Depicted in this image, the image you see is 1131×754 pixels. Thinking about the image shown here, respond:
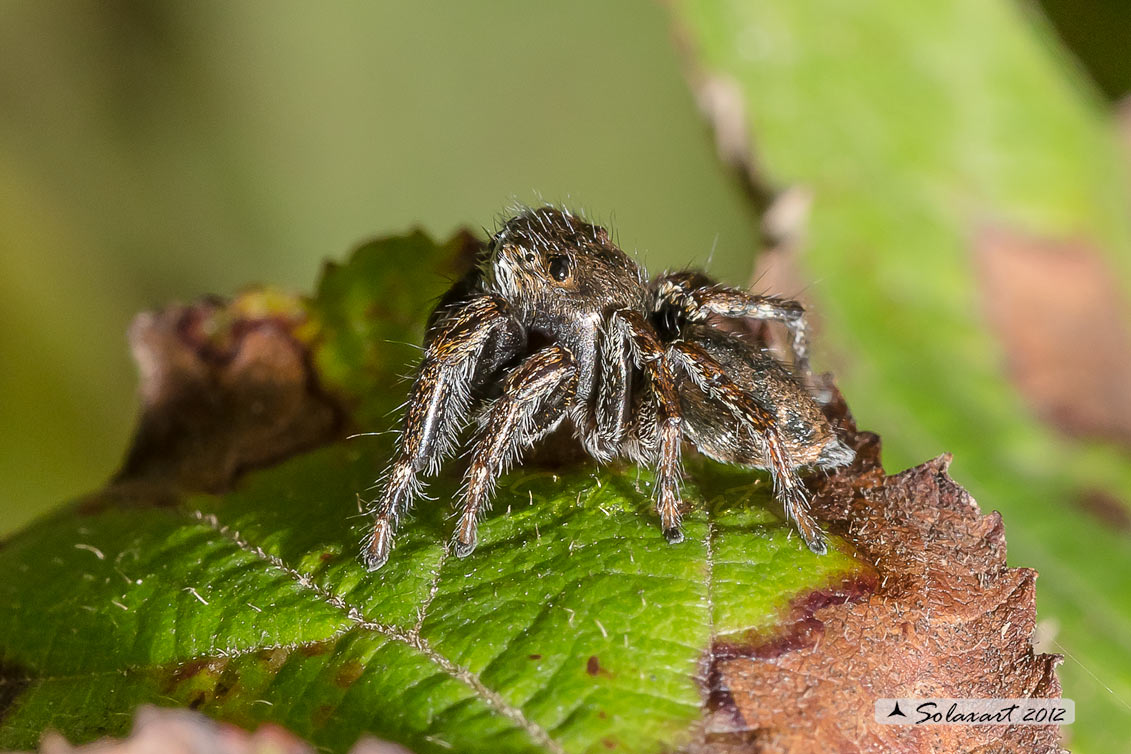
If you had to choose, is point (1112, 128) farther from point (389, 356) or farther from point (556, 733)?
point (556, 733)

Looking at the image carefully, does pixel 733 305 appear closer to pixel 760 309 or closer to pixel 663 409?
pixel 760 309

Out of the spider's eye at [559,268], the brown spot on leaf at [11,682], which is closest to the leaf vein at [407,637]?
the brown spot on leaf at [11,682]

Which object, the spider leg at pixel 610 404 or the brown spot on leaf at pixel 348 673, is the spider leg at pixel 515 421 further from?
the brown spot on leaf at pixel 348 673

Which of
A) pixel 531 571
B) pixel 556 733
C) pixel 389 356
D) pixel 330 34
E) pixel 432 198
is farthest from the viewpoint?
pixel 432 198

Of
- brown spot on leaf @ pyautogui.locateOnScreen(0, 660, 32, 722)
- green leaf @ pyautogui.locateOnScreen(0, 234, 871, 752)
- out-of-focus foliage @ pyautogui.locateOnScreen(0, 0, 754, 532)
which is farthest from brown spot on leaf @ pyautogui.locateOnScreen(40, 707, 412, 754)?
out-of-focus foliage @ pyautogui.locateOnScreen(0, 0, 754, 532)

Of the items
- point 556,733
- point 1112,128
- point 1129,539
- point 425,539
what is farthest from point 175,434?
point 1112,128

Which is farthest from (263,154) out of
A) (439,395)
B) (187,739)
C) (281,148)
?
(187,739)
